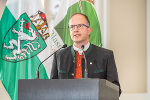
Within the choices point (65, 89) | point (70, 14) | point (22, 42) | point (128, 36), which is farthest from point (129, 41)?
point (65, 89)

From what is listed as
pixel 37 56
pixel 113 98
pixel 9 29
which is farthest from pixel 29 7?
pixel 113 98

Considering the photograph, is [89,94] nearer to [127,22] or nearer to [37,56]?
[37,56]

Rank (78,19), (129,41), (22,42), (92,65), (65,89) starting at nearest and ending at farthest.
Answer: (65,89)
(92,65)
(78,19)
(22,42)
(129,41)

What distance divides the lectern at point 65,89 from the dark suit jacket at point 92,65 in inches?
41.7

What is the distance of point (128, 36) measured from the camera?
13.7ft

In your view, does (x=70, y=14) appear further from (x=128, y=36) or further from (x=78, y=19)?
(x=128, y=36)

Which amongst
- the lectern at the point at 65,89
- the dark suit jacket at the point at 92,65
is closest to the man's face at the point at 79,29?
the dark suit jacket at the point at 92,65

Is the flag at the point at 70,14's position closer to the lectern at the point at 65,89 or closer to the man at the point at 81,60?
the man at the point at 81,60

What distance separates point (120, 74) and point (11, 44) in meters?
1.50

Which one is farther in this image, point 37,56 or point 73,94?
point 37,56

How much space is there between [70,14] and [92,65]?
3.59 ft

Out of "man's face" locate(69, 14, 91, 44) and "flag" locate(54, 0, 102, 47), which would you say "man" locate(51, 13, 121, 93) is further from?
"flag" locate(54, 0, 102, 47)

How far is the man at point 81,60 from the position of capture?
10.2ft

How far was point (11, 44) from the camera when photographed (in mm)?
3928
